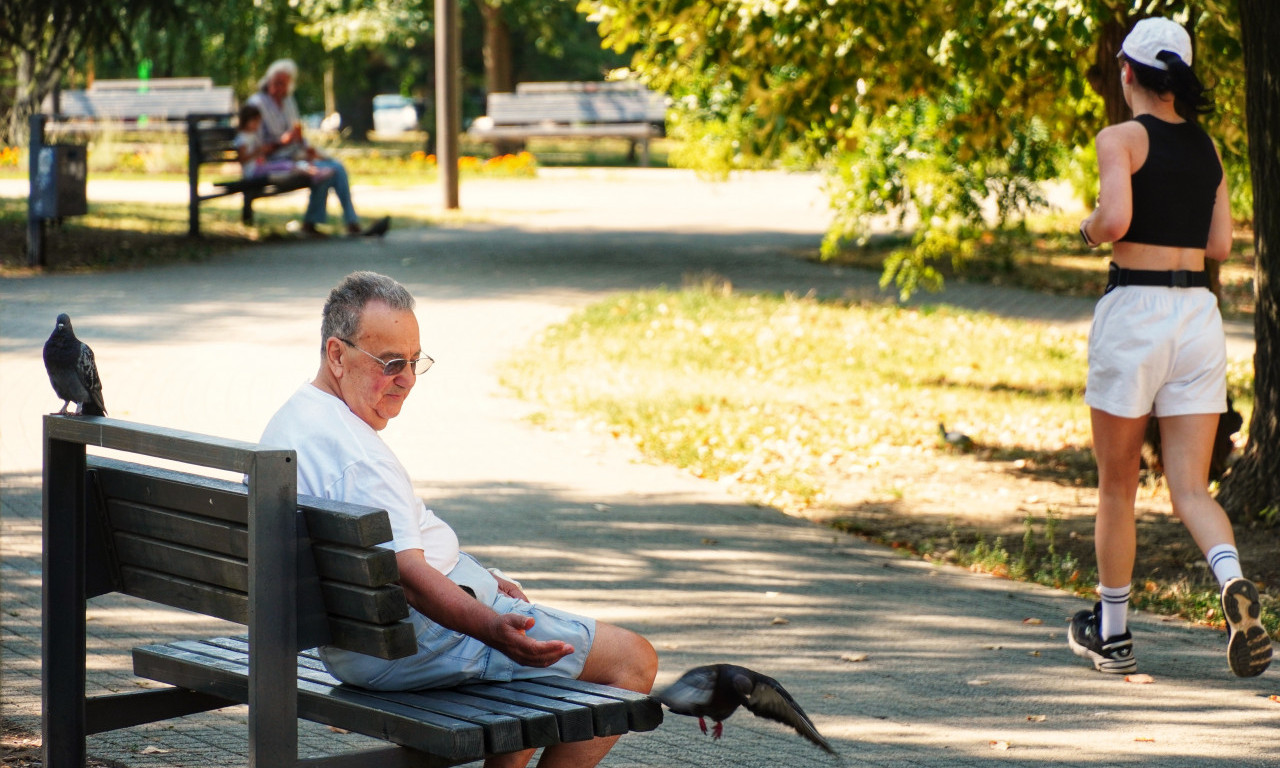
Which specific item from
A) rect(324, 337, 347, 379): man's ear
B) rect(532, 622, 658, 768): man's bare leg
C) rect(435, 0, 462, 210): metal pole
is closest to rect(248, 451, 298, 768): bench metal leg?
rect(324, 337, 347, 379): man's ear

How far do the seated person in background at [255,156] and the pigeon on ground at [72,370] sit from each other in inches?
498

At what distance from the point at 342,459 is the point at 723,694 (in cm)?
91

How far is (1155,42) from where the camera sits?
4789mm

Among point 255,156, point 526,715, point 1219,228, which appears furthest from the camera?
point 255,156

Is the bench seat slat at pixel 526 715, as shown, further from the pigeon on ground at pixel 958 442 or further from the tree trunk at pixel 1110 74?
the pigeon on ground at pixel 958 442

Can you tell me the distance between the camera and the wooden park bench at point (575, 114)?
30.2 m

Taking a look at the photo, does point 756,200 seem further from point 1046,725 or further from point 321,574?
point 321,574

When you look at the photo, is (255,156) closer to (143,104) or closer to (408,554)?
(143,104)

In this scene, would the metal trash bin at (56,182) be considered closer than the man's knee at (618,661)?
No

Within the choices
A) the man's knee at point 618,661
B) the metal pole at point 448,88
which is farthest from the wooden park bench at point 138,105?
the man's knee at point 618,661

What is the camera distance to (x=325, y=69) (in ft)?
124

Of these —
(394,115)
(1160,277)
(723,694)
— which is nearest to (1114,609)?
(1160,277)

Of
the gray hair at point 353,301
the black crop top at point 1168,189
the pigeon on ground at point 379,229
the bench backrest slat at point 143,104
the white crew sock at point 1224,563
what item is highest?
the bench backrest slat at point 143,104

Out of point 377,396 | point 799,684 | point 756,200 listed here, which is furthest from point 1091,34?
point 756,200
